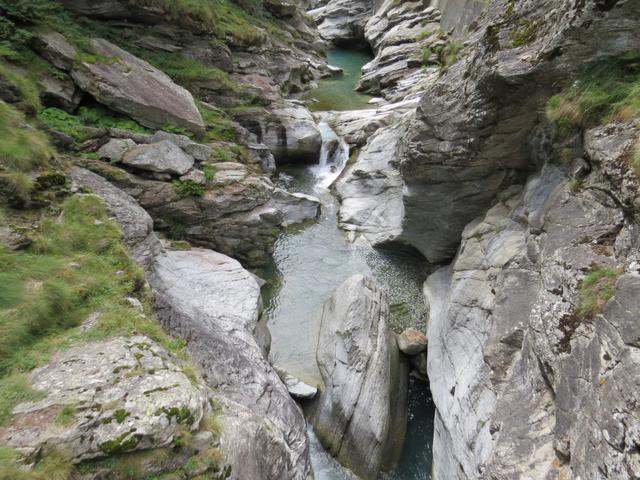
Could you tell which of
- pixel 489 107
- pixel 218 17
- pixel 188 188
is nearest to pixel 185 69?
pixel 218 17

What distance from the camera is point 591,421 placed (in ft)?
14.5

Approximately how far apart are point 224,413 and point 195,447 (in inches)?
33.6

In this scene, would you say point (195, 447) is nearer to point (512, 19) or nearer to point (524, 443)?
point (524, 443)

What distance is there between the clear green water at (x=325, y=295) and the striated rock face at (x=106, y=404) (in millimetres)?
4922

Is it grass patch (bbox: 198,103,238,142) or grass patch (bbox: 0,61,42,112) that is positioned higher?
grass patch (bbox: 0,61,42,112)

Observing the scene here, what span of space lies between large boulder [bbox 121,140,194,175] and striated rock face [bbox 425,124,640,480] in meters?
9.48

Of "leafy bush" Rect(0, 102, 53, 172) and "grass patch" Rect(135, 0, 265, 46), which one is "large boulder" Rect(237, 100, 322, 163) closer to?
"grass patch" Rect(135, 0, 265, 46)

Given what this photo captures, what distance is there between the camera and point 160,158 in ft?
38.5

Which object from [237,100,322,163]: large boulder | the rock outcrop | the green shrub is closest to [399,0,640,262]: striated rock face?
the green shrub

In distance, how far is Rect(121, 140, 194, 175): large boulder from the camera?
11375 millimetres

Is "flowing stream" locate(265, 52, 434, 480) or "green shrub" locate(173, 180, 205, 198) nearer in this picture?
"flowing stream" locate(265, 52, 434, 480)

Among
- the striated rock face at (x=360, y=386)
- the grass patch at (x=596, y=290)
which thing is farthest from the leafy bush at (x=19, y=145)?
the grass patch at (x=596, y=290)

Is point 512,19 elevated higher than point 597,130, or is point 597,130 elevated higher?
point 512,19

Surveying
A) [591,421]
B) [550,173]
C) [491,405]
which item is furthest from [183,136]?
[591,421]
